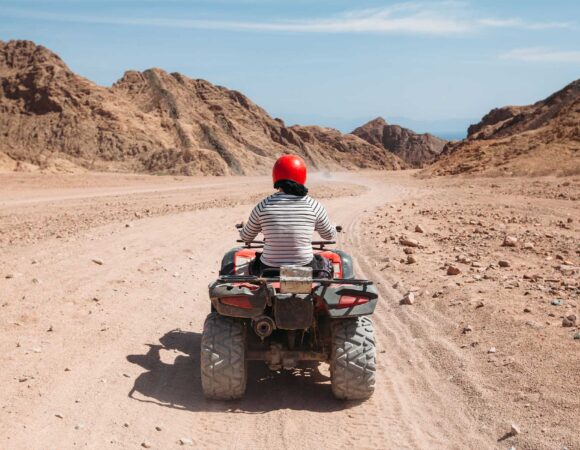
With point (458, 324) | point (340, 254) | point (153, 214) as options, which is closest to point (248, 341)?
point (340, 254)

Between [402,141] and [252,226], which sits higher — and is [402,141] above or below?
above

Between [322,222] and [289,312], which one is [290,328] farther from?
[322,222]

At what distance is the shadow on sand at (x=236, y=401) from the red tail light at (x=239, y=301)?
903mm

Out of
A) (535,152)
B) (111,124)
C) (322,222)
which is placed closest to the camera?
(322,222)

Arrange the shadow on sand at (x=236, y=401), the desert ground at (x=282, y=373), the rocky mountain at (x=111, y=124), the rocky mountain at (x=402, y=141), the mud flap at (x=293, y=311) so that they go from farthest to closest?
1. the rocky mountain at (x=402, y=141)
2. the rocky mountain at (x=111, y=124)
3. the shadow on sand at (x=236, y=401)
4. the mud flap at (x=293, y=311)
5. the desert ground at (x=282, y=373)

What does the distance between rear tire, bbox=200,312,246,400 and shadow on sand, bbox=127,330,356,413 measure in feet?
0.57

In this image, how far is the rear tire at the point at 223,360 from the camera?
17.5 feet

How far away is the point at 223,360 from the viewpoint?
5.34 m

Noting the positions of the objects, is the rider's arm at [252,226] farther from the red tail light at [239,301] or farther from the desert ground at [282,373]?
the desert ground at [282,373]

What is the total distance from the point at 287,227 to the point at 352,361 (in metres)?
1.26

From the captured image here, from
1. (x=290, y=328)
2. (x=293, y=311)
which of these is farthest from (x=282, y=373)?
(x=293, y=311)

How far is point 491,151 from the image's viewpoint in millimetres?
46062

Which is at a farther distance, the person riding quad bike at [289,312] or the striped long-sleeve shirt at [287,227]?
the striped long-sleeve shirt at [287,227]

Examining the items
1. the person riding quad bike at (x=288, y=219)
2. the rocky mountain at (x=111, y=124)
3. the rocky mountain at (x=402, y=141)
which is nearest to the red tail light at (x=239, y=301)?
the person riding quad bike at (x=288, y=219)
